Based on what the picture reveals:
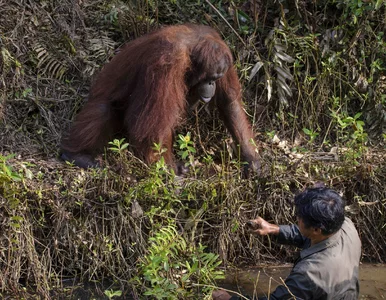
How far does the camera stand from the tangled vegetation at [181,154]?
4.54 meters

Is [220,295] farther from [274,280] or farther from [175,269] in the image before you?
[274,280]

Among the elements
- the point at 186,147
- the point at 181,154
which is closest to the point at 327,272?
the point at 186,147

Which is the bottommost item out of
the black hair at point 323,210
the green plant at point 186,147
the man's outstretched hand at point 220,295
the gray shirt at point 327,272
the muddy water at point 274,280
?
the muddy water at point 274,280

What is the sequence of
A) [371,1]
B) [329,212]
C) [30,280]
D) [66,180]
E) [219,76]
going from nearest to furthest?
[329,212] → [30,280] → [66,180] → [219,76] → [371,1]

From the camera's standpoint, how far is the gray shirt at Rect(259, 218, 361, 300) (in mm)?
3436

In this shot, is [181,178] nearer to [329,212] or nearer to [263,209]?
[263,209]

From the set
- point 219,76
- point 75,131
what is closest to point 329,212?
point 219,76

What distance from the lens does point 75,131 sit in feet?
17.6

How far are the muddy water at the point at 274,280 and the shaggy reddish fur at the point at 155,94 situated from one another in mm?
874

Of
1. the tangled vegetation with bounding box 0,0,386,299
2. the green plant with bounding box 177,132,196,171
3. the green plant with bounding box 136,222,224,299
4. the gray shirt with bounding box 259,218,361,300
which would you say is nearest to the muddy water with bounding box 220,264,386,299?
the tangled vegetation with bounding box 0,0,386,299

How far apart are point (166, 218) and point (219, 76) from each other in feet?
3.71

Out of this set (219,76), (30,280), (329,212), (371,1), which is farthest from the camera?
(371,1)

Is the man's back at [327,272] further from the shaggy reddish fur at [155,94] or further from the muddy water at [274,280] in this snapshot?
the shaggy reddish fur at [155,94]

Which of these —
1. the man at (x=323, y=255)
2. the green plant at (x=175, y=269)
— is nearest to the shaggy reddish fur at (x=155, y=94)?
the green plant at (x=175, y=269)
